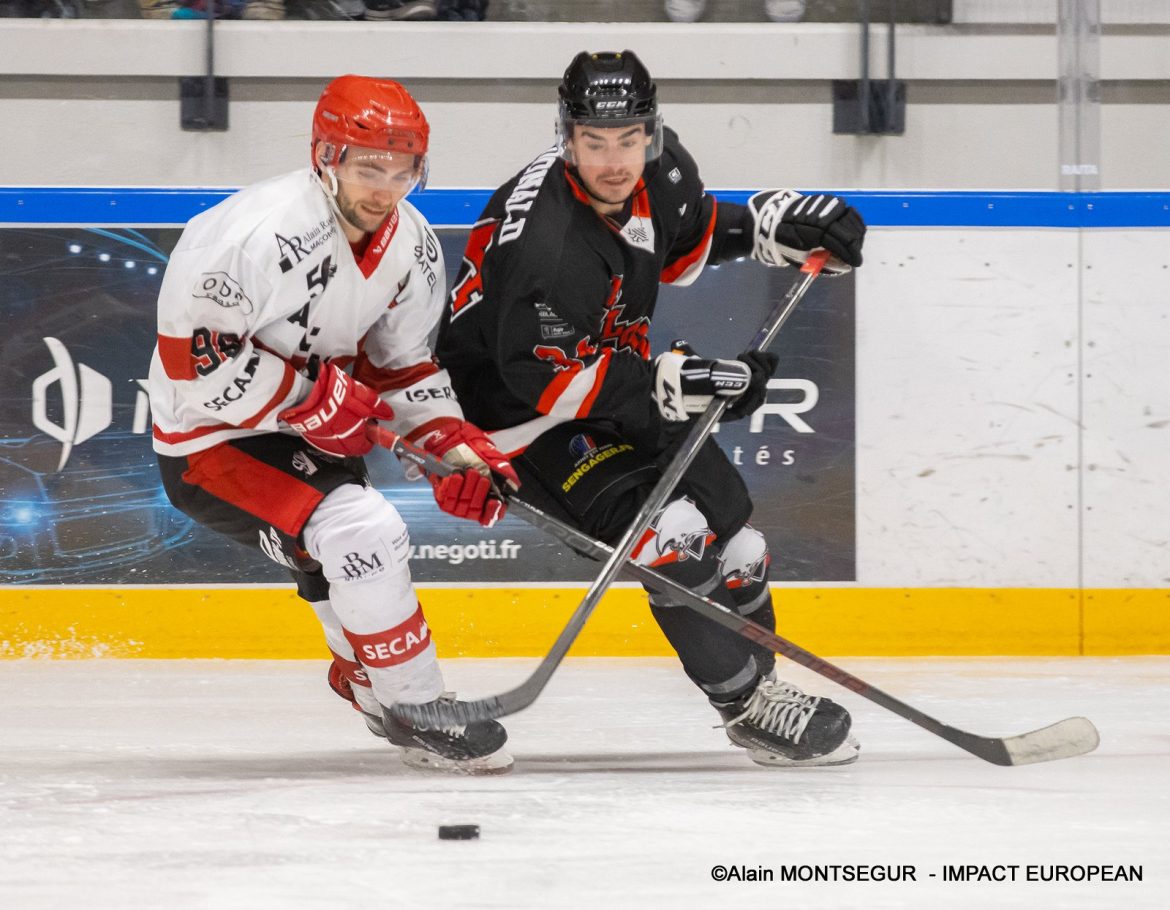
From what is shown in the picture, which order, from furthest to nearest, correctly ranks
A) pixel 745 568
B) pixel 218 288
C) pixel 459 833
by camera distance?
pixel 745 568 → pixel 218 288 → pixel 459 833

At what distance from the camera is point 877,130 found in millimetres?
3826

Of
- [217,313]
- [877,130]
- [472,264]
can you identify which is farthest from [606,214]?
[877,130]

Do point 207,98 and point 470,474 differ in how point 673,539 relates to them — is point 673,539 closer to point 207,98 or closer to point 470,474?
point 470,474

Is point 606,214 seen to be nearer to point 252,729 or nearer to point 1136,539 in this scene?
point 252,729

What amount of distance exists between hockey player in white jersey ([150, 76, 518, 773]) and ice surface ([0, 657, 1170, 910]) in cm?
24

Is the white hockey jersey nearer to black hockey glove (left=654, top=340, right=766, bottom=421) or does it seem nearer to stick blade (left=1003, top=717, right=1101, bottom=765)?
black hockey glove (left=654, top=340, right=766, bottom=421)

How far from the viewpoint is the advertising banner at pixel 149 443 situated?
11.1ft

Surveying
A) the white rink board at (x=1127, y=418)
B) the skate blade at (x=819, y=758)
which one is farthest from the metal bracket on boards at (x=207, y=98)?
the skate blade at (x=819, y=758)

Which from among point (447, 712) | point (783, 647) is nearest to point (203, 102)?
point (447, 712)

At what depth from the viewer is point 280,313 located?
227 centimetres

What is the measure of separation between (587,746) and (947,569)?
1.17 metres

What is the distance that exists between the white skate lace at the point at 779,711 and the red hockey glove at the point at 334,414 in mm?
749

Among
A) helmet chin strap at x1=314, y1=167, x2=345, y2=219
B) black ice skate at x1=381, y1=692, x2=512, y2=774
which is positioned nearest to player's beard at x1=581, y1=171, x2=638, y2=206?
helmet chin strap at x1=314, y1=167, x2=345, y2=219

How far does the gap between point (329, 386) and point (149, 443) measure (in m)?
1.31
